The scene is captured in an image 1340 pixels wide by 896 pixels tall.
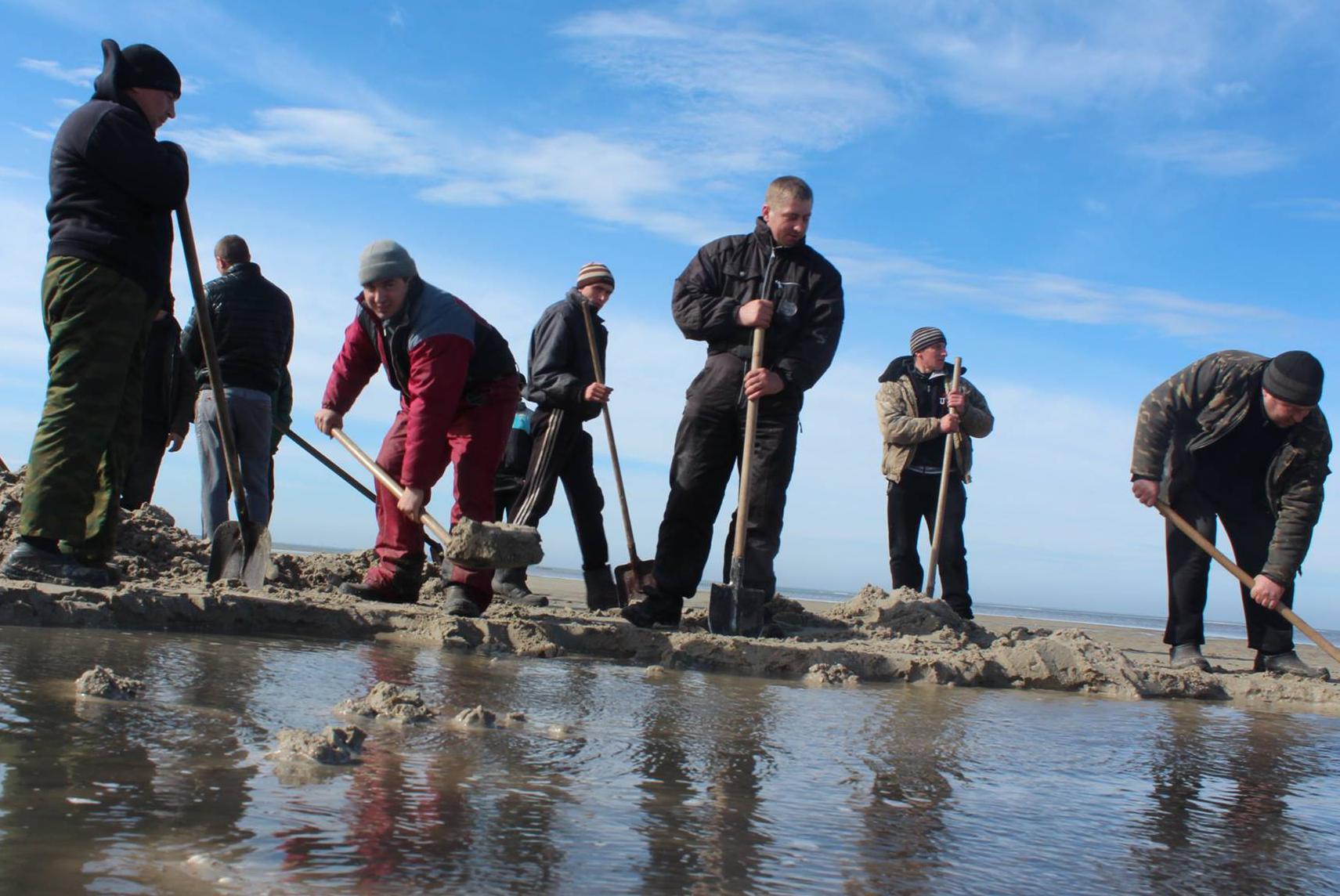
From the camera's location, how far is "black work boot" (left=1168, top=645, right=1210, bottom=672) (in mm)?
5312

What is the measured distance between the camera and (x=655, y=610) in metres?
4.95

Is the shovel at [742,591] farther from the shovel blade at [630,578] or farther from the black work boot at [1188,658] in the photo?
the black work boot at [1188,658]

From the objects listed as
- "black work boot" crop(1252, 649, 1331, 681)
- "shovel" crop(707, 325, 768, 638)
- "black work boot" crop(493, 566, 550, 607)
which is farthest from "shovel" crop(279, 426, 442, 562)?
"black work boot" crop(1252, 649, 1331, 681)

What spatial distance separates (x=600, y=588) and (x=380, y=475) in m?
2.03

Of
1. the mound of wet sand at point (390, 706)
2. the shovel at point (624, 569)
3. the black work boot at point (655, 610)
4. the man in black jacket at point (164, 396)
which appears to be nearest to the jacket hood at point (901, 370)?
the shovel at point (624, 569)

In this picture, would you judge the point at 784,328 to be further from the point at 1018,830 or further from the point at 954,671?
the point at 1018,830

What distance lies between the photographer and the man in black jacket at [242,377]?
18.2 ft

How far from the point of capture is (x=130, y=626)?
376 cm

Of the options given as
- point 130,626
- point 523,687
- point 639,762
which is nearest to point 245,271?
point 130,626

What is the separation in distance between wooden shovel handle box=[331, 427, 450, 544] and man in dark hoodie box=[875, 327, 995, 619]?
3426 mm

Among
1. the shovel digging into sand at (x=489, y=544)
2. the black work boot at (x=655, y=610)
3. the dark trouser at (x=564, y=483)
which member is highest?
the dark trouser at (x=564, y=483)

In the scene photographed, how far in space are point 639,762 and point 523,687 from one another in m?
0.96

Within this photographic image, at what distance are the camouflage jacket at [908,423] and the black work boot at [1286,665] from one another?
7.10 feet

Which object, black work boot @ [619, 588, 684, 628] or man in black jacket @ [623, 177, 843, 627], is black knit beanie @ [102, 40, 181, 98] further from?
black work boot @ [619, 588, 684, 628]
